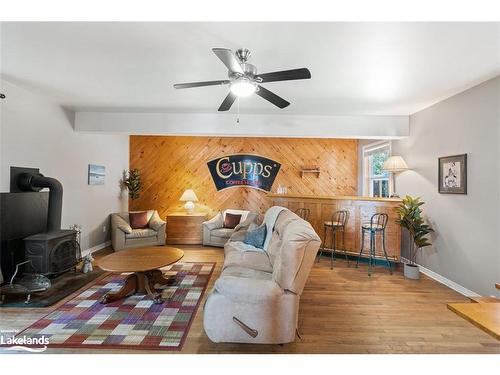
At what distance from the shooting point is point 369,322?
98.5 inches

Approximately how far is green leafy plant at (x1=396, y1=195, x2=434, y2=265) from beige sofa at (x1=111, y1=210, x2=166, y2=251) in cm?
466

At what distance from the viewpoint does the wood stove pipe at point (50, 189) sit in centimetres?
337

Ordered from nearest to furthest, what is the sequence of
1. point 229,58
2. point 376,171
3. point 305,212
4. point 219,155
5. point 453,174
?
1. point 229,58
2. point 453,174
3. point 305,212
4. point 376,171
5. point 219,155

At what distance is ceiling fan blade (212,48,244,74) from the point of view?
1.74 meters

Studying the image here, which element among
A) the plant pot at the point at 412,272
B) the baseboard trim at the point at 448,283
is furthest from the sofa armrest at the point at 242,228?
the baseboard trim at the point at 448,283

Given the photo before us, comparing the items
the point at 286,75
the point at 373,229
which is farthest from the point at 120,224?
the point at 373,229

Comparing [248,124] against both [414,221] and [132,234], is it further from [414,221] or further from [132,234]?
[132,234]

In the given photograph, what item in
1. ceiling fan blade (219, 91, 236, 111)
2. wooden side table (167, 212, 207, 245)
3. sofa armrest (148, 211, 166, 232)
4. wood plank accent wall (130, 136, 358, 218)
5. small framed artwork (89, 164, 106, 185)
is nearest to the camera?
ceiling fan blade (219, 91, 236, 111)

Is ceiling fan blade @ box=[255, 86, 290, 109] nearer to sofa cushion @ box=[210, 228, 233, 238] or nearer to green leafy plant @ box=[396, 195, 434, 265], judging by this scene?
green leafy plant @ box=[396, 195, 434, 265]

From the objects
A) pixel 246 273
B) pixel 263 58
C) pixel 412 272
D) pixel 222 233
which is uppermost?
pixel 263 58

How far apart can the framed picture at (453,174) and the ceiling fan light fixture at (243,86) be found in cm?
306

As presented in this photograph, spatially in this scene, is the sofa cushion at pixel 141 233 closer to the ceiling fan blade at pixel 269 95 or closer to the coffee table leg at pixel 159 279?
the coffee table leg at pixel 159 279

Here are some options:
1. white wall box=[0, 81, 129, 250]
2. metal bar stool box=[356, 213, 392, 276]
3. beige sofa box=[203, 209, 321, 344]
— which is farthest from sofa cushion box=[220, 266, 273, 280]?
white wall box=[0, 81, 129, 250]

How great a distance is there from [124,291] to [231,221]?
9.67 feet
